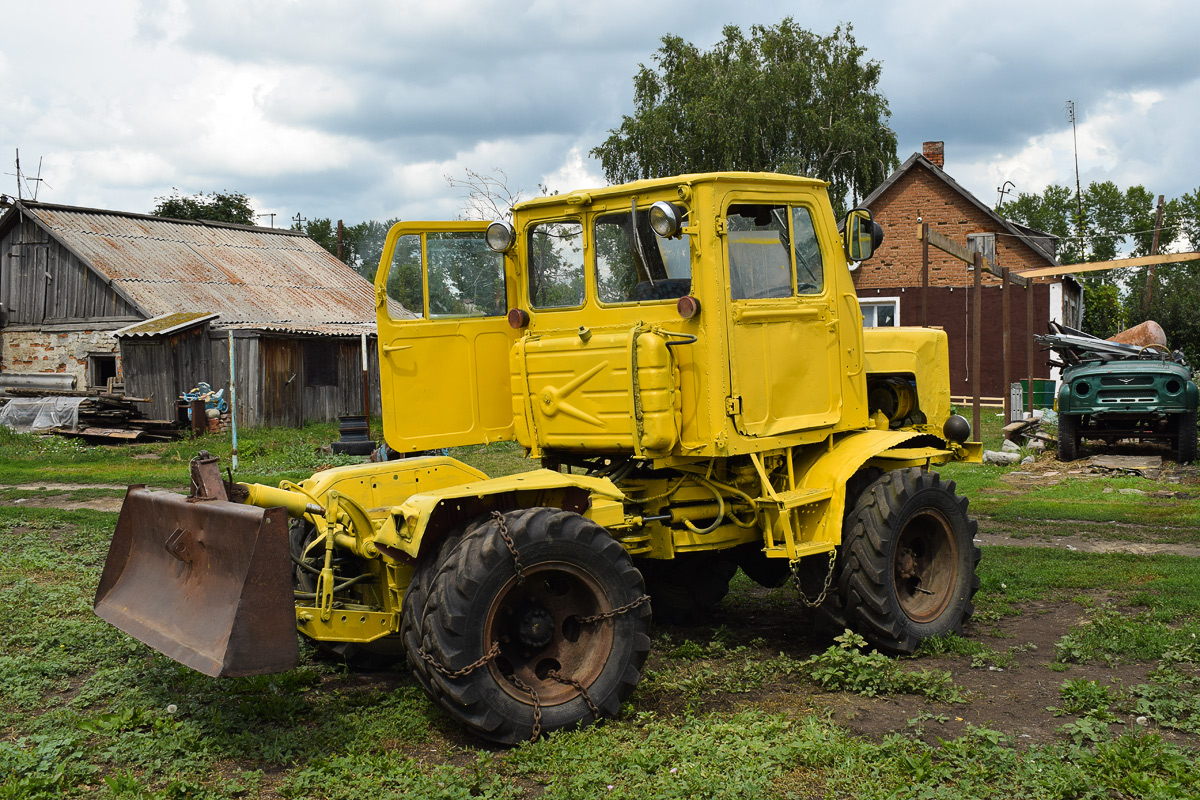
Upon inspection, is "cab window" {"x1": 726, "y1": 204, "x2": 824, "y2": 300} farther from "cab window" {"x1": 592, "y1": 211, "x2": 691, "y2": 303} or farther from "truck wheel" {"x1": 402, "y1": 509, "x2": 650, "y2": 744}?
"truck wheel" {"x1": 402, "y1": 509, "x2": 650, "y2": 744}

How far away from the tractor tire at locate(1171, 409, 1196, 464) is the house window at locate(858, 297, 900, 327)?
507 inches

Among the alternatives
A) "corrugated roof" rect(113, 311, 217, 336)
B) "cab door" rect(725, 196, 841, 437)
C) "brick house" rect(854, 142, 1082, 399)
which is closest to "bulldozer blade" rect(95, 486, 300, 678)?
"cab door" rect(725, 196, 841, 437)

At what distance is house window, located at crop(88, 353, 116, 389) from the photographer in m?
24.5

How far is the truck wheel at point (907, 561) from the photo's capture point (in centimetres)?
628

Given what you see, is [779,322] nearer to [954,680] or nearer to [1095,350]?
[954,680]

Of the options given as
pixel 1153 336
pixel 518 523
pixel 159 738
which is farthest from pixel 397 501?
pixel 1153 336

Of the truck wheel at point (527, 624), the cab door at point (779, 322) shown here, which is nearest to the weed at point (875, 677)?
the truck wheel at point (527, 624)

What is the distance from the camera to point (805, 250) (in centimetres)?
649

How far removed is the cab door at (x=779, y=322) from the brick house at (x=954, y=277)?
68.2ft

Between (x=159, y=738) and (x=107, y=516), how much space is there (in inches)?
307

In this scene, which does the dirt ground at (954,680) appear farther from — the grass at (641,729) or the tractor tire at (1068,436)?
the tractor tire at (1068,436)

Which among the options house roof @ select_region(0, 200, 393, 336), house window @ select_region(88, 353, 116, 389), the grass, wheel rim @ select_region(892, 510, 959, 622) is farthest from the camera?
house roof @ select_region(0, 200, 393, 336)

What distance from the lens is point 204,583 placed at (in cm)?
517

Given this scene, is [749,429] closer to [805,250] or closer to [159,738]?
[805,250]
